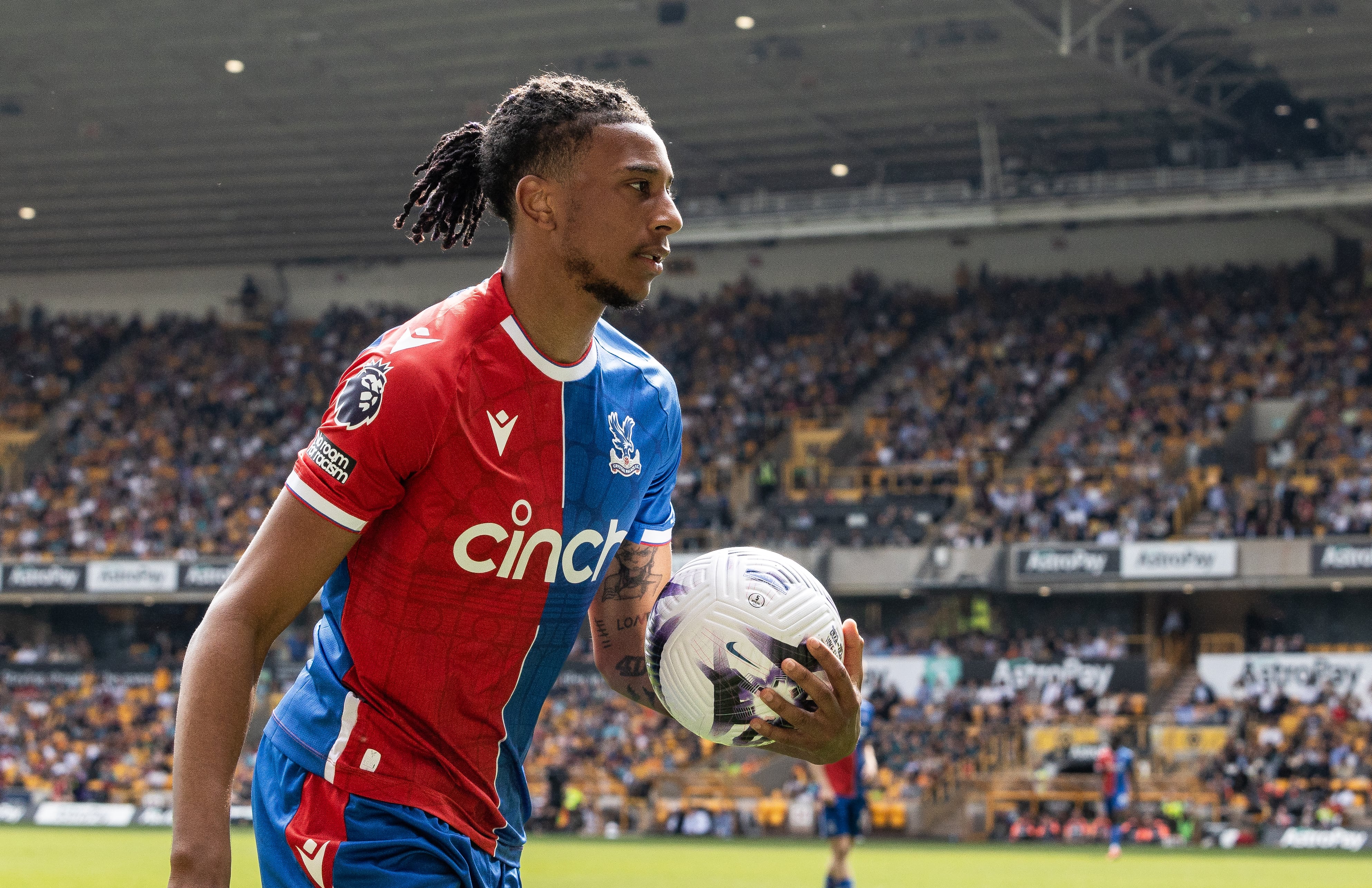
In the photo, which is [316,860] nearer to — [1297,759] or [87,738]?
[1297,759]

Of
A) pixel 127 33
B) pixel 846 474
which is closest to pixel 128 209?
pixel 127 33

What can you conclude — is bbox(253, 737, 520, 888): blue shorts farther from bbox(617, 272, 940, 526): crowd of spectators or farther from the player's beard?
bbox(617, 272, 940, 526): crowd of spectators

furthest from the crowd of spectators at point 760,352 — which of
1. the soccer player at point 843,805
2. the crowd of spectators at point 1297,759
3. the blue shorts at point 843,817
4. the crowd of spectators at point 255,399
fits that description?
the blue shorts at point 843,817

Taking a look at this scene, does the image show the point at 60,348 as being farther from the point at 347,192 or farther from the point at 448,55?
the point at 448,55

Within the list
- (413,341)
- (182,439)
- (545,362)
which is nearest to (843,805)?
(545,362)

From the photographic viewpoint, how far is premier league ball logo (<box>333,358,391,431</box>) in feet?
9.28

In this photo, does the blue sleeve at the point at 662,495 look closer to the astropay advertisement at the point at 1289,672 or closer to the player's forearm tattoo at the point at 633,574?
the player's forearm tattoo at the point at 633,574

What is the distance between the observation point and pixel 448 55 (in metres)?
29.9

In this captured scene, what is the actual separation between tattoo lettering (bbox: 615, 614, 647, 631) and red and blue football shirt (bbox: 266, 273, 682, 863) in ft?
1.25

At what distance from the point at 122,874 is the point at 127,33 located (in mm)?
17605

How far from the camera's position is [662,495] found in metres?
3.63

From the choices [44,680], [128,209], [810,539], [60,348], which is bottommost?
[44,680]

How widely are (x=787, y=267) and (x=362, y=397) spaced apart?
37.0 meters

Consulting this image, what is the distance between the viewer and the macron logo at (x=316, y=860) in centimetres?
299
